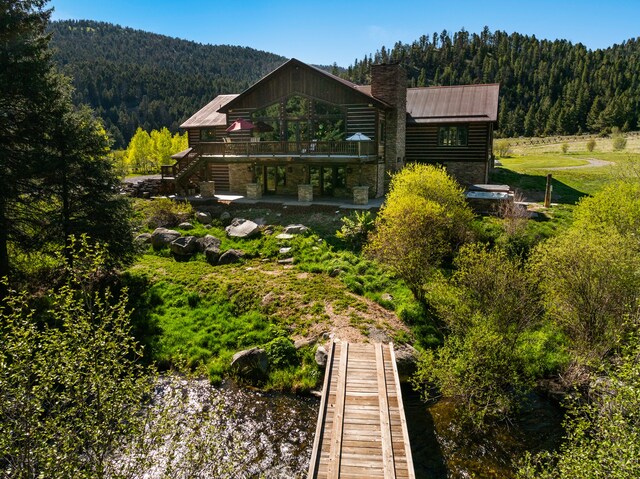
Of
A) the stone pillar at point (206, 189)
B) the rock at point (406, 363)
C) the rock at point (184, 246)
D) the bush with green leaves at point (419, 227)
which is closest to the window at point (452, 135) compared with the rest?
the bush with green leaves at point (419, 227)

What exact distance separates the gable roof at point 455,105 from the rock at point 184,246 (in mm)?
19219

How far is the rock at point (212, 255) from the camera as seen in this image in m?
21.7

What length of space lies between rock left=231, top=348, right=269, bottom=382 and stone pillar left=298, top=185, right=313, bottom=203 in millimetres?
14637

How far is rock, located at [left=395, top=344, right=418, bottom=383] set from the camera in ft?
45.5

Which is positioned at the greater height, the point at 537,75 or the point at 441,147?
the point at 537,75

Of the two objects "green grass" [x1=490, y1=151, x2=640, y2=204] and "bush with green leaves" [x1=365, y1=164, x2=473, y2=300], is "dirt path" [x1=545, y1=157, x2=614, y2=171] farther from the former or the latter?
"bush with green leaves" [x1=365, y1=164, x2=473, y2=300]

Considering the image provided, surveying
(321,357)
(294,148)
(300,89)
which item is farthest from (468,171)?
(321,357)

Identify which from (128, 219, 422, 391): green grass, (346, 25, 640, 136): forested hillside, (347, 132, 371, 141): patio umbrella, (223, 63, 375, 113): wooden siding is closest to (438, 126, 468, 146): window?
(223, 63, 375, 113): wooden siding

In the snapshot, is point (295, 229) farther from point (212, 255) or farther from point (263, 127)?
point (263, 127)

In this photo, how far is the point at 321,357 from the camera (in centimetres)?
1416

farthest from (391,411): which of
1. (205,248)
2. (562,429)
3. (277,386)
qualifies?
(205,248)

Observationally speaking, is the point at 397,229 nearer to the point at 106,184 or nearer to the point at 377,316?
the point at 377,316

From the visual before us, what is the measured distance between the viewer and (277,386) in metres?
13.7

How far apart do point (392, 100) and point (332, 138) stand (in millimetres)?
4980
